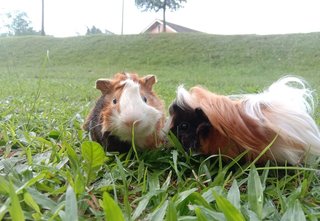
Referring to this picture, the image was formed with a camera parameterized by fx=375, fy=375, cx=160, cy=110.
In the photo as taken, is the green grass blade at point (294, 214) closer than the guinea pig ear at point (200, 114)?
Yes

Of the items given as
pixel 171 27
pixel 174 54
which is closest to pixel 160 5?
pixel 171 27

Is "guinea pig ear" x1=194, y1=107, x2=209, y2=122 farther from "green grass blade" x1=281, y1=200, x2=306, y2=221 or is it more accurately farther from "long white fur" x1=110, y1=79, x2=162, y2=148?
"green grass blade" x1=281, y1=200, x2=306, y2=221

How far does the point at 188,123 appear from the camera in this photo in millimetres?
1433

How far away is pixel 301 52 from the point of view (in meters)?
11.9

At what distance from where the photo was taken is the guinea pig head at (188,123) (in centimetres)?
138

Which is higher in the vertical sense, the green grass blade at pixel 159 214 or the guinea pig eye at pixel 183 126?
the guinea pig eye at pixel 183 126

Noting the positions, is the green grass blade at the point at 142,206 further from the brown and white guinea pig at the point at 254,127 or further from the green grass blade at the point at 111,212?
the brown and white guinea pig at the point at 254,127

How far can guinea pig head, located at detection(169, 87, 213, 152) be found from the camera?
4.52 ft

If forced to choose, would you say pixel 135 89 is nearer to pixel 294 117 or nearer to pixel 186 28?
pixel 294 117

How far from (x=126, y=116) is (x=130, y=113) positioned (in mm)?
18

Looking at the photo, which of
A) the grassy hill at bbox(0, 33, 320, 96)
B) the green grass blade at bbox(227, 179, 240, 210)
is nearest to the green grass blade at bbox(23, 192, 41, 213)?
the green grass blade at bbox(227, 179, 240, 210)

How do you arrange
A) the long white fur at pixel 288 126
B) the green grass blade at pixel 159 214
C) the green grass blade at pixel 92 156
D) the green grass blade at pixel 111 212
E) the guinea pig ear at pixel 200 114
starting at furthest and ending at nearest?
the guinea pig ear at pixel 200 114
the long white fur at pixel 288 126
the green grass blade at pixel 92 156
the green grass blade at pixel 159 214
the green grass blade at pixel 111 212

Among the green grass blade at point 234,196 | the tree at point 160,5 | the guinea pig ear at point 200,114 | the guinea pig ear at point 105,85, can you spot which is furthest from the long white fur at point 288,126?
the tree at point 160,5

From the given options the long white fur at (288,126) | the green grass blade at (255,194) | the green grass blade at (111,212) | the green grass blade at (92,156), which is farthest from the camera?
the long white fur at (288,126)
